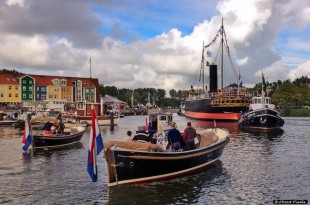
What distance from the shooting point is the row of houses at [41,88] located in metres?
109

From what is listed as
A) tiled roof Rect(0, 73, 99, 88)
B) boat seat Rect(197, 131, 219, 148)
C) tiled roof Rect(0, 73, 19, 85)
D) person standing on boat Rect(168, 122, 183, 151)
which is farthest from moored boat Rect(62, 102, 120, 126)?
tiled roof Rect(0, 73, 19, 85)

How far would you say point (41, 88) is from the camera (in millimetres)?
114938

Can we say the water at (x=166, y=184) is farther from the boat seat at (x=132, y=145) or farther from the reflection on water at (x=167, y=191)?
the boat seat at (x=132, y=145)

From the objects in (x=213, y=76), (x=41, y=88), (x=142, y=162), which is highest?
(x=213, y=76)

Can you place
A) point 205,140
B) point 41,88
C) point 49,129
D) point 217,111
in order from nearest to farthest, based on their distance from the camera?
point 205,140 → point 49,129 → point 217,111 → point 41,88

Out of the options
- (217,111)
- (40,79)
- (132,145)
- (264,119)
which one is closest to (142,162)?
(132,145)

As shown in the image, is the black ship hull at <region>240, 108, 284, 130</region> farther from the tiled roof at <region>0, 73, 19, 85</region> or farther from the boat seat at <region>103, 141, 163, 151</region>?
the tiled roof at <region>0, 73, 19, 85</region>

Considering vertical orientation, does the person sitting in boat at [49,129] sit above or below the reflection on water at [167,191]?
above

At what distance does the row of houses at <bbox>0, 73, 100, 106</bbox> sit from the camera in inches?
4301

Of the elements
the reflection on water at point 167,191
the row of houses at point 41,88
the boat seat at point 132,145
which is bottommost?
the reflection on water at point 167,191

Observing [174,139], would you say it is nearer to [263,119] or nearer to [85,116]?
[263,119]

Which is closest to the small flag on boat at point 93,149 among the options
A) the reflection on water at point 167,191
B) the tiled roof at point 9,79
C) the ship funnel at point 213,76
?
the reflection on water at point 167,191

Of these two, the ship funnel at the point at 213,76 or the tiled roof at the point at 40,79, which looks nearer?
the ship funnel at the point at 213,76

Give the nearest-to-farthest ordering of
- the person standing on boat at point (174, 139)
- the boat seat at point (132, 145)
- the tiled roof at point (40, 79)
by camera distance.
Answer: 1. the boat seat at point (132, 145)
2. the person standing on boat at point (174, 139)
3. the tiled roof at point (40, 79)
